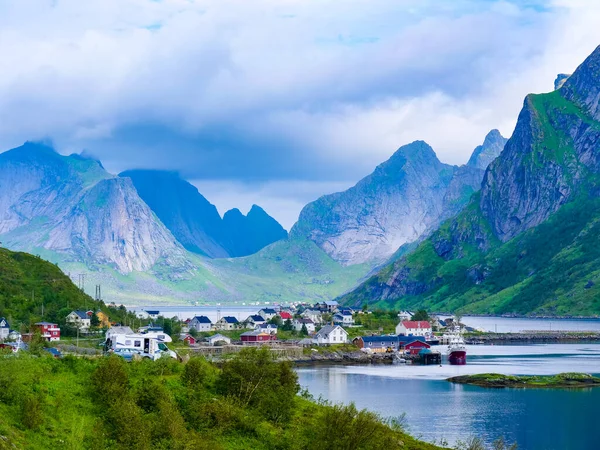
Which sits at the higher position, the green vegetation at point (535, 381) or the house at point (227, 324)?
the house at point (227, 324)

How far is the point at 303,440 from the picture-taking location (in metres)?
46.9

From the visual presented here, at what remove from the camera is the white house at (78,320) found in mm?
114550

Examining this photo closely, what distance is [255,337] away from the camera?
502 ft

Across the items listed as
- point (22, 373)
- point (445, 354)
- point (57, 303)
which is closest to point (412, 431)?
point (22, 373)

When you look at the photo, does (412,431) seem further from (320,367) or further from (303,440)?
(320,367)

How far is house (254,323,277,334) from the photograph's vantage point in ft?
534

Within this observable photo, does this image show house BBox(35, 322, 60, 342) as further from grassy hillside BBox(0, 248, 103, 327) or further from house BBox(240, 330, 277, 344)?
house BBox(240, 330, 277, 344)

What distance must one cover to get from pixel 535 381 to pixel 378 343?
5650 centimetres

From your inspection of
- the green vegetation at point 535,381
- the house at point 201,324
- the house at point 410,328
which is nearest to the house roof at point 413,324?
the house at point 410,328

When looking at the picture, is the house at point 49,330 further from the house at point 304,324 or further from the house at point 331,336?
the house at point 304,324

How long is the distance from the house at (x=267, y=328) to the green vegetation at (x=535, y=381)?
205 feet

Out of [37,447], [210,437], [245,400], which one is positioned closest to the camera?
→ [37,447]

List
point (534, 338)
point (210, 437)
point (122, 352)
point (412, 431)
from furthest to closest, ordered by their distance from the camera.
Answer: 1. point (534, 338)
2. point (122, 352)
3. point (412, 431)
4. point (210, 437)

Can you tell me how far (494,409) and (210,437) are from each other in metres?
43.7
